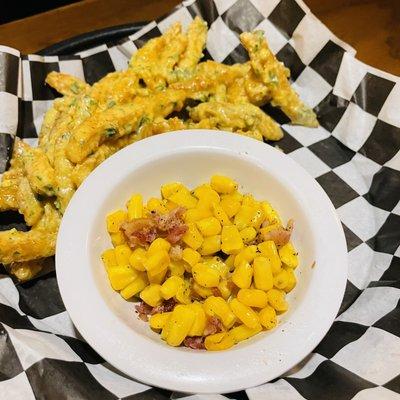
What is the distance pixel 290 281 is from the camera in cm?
192

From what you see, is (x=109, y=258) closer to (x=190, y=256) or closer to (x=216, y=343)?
(x=190, y=256)

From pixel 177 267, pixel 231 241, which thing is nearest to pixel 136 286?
pixel 177 267

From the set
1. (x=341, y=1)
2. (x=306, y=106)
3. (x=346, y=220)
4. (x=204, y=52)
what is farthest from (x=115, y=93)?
(x=341, y=1)

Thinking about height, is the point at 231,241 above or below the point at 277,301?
above

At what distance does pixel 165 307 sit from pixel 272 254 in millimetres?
432

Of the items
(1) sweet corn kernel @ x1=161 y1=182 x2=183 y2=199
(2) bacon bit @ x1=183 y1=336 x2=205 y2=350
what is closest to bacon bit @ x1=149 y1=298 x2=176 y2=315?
(2) bacon bit @ x1=183 y1=336 x2=205 y2=350

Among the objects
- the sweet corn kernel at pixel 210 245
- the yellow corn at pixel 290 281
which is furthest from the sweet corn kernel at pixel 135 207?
the yellow corn at pixel 290 281

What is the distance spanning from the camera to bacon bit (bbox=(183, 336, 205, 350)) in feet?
5.85

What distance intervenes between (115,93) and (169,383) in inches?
51.3

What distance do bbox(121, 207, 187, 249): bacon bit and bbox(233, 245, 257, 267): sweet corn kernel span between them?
0.22 m

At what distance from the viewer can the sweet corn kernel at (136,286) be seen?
1.89 meters

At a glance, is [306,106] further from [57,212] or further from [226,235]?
[57,212]

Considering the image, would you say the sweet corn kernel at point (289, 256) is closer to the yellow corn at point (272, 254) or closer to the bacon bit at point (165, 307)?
the yellow corn at point (272, 254)

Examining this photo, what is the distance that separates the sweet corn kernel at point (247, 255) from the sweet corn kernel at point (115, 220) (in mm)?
467
